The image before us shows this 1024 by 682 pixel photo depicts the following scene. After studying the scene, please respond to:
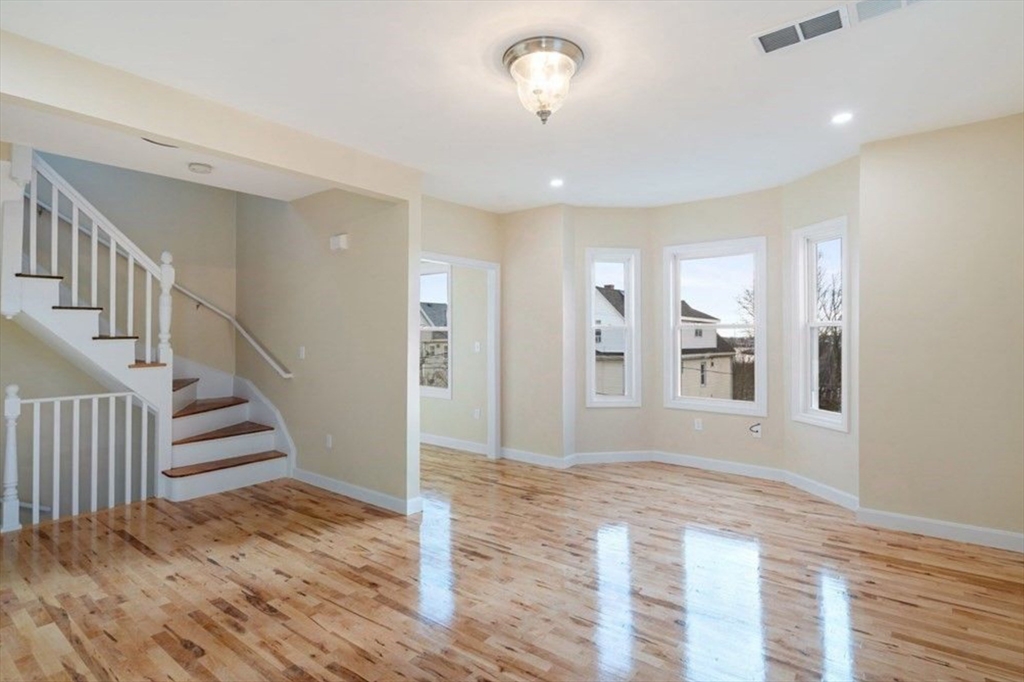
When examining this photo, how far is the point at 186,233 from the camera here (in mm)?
5457

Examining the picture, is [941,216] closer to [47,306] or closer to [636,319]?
[636,319]

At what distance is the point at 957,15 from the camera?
7.01 feet

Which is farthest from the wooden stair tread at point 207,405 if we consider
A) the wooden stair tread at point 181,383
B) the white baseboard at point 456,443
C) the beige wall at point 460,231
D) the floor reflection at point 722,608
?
the floor reflection at point 722,608

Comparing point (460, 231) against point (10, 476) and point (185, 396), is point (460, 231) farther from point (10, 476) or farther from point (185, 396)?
point (10, 476)

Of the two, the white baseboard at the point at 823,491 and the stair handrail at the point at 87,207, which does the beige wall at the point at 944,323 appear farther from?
the stair handrail at the point at 87,207

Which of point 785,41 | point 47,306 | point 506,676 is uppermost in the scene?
point 785,41

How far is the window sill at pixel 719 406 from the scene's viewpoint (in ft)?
16.4

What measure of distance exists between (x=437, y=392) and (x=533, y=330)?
1.68 metres

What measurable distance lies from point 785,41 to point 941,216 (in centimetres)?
205

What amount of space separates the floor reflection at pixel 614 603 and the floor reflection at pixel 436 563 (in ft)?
2.47

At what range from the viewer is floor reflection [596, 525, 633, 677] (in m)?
2.21

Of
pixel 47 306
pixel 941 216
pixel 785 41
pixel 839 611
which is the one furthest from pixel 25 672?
pixel 941 216

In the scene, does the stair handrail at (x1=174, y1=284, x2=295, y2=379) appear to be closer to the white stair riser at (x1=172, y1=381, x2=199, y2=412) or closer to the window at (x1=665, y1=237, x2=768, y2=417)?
the white stair riser at (x1=172, y1=381, x2=199, y2=412)

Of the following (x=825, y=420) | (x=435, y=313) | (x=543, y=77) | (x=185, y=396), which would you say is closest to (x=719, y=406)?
(x=825, y=420)
